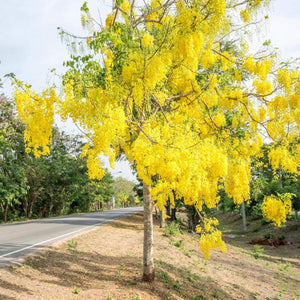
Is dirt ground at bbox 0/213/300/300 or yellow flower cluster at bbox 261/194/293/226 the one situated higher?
yellow flower cluster at bbox 261/194/293/226

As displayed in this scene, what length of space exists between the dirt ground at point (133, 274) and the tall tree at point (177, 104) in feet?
2.89

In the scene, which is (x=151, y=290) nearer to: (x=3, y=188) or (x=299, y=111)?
(x=299, y=111)

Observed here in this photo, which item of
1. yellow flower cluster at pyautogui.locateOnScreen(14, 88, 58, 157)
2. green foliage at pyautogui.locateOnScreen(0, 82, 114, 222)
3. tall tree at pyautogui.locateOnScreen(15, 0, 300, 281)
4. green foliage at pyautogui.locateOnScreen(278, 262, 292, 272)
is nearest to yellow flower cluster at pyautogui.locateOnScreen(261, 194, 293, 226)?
tall tree at pyautogui.locateOnScreen(15, 0, 300, 281)

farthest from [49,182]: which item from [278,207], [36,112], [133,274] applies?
[278,207]

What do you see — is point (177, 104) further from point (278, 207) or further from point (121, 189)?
point (121, 189)

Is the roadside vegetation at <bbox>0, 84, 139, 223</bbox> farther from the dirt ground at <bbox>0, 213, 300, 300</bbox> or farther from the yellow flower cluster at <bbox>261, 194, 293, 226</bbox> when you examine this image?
the yellow flower cluster at <bbox>261, 194, 293, 226</bbox>

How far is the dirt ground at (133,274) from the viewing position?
5.68 metres

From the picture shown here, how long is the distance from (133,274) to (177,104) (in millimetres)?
4339

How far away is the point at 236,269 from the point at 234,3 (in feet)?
33.7

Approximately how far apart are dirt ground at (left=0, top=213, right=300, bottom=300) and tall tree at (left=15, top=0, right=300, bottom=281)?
88 cm

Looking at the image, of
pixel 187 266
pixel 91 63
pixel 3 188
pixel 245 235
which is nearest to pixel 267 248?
pixel 245 235

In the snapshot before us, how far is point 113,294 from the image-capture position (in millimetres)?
5723

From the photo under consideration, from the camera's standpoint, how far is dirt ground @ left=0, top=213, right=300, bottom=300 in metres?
5.68

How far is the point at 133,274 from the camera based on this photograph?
7.07 metres
